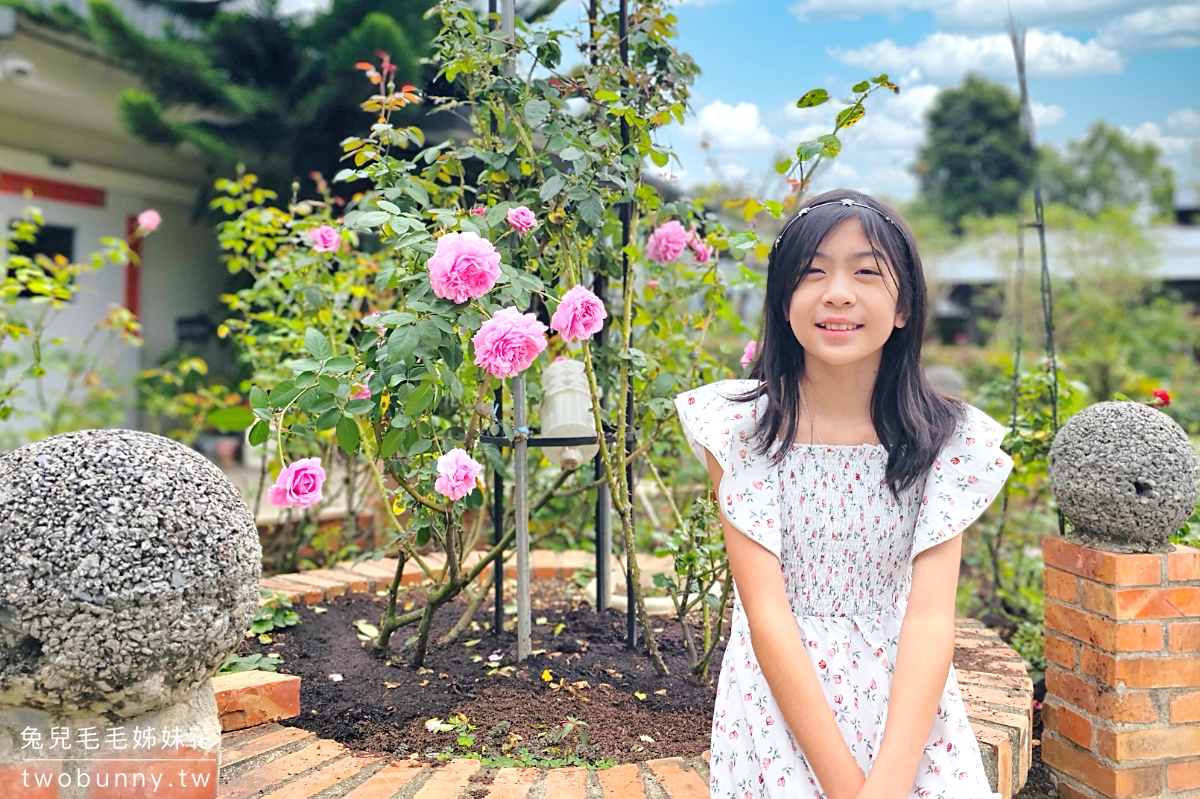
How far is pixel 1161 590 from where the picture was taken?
1710 mm

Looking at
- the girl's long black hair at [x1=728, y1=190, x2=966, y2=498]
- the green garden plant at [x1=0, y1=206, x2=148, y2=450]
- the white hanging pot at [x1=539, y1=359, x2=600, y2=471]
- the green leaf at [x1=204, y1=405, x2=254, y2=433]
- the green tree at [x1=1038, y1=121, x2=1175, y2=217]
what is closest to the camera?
the girl's long black hair at [x1=728, y1=190, x2=966, y2=498]

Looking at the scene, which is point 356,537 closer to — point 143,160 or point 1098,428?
point 1098,428

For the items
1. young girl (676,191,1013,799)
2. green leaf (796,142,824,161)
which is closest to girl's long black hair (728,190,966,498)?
young girl (676,191,1013,799)

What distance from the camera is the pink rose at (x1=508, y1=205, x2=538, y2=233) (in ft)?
5.55

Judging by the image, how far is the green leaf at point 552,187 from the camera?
1.64 meters

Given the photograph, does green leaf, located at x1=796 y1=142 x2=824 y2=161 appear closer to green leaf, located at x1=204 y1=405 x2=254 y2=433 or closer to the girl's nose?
the girl's nose

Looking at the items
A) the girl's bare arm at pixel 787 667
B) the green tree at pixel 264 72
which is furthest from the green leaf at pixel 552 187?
the green tree at pixel 264 72

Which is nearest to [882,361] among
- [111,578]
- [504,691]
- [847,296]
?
[847,296]

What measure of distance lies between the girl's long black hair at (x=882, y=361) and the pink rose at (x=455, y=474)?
51 cm

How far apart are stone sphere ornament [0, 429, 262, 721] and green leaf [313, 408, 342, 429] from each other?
0.84 feet

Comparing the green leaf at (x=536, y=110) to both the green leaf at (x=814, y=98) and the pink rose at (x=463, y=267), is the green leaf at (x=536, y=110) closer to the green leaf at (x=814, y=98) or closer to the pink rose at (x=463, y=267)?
the pink rose at (x=463, y=267)

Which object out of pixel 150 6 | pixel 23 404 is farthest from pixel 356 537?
pixel 150 6

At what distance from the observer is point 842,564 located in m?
1.29

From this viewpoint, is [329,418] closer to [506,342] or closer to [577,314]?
[506,342]
